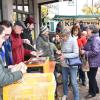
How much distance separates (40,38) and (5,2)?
192 cm

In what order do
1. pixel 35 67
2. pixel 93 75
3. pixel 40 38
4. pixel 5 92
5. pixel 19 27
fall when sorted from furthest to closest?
pixel 93 75 < pixel 40 38 < pixel 19 27 < pixel 35 67 < pixel 5 92

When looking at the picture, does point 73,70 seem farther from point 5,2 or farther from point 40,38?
point 5,2

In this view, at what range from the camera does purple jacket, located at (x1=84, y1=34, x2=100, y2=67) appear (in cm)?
786

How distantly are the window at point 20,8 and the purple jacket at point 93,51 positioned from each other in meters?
3.21

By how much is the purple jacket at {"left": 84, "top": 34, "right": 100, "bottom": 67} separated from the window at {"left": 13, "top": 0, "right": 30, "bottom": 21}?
3205mm

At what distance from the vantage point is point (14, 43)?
5.96 m

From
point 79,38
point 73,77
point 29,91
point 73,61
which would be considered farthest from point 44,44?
point 29,91

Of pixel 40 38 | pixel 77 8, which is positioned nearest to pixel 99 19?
pixel 77 8

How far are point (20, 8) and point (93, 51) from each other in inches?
193

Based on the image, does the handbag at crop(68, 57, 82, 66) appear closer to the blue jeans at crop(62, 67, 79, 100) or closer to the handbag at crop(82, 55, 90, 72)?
the blue jeans at crop(62, 67, 79, 100)

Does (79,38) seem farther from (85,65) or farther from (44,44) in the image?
(44,44)

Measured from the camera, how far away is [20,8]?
39.6 feet

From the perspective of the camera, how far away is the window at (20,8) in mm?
10828

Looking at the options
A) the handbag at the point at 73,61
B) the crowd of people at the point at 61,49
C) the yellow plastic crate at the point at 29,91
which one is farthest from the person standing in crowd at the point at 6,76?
the handbag at the point at 73,61
